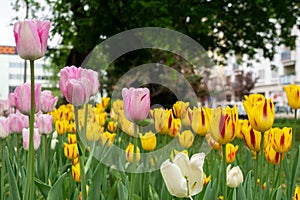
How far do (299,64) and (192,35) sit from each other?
2514 cm

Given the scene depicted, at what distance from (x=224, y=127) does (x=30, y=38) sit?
1.81 ft

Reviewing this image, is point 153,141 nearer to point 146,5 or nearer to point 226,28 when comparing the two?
point 146,5

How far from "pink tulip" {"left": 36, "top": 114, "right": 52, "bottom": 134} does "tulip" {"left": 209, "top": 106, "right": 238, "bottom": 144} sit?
813mm

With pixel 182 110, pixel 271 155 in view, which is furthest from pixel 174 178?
Answer: pixel 182 110

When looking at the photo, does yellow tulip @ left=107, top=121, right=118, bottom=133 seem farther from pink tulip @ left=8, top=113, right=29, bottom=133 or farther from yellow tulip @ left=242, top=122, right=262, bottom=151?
yellow tulip @ left=242, top=122, right=262, bottom=151

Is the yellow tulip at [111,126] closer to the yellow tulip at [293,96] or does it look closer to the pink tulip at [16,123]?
the pink tulip at [16,123]

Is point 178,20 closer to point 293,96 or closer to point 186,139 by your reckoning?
point 186,139

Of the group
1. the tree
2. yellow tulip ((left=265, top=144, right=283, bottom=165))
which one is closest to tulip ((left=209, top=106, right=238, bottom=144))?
yellow tulip ((left=265, top=144, right=283, bottom=165))

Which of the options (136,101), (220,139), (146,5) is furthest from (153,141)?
(146,5)

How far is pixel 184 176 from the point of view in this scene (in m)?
0.95

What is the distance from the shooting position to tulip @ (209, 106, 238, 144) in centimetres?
122

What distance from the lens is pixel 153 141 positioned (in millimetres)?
1943

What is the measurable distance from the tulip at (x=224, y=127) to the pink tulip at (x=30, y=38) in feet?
1.62

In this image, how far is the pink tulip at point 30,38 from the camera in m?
0.96
